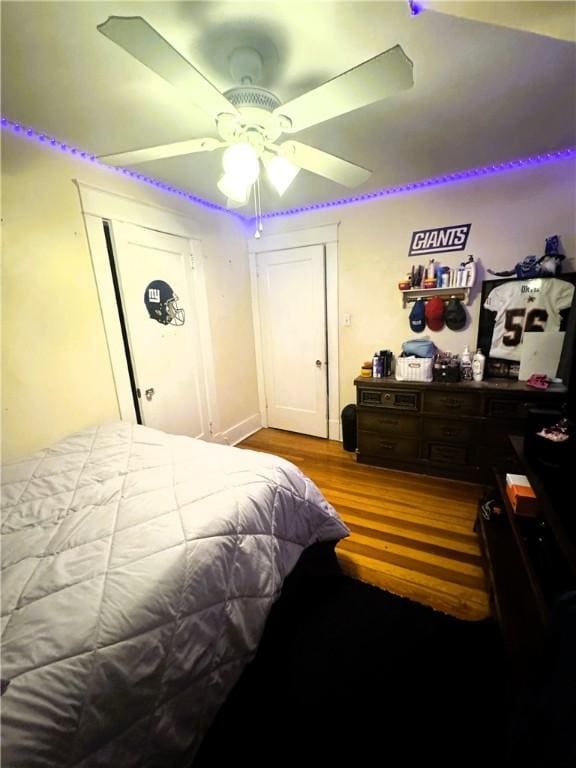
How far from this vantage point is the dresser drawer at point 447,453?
2500 millimetres

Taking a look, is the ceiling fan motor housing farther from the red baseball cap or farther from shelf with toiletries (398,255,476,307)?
the red baseball cap

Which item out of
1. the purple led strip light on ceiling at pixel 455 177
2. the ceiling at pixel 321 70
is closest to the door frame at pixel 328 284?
the purple led strip light on ceiling at pixel 455 177

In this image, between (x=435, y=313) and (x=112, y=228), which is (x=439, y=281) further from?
(x=112, y=228)

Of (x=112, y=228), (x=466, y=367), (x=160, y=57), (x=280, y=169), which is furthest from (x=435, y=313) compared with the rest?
(x=112, y=228)

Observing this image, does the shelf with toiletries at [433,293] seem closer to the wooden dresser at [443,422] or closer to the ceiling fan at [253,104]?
the wooden dresser at [443,422]

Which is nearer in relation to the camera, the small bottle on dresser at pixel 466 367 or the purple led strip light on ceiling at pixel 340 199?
the purple led strip light on ceiling at pixel 340 199

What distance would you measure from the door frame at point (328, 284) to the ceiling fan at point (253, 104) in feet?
5.22

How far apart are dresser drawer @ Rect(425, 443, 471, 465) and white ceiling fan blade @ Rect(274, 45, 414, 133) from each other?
2.35m

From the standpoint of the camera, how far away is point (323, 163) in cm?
140

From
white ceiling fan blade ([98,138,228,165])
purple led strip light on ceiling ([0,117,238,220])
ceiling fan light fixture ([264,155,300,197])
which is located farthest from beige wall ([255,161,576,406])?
white ceiling fan blade ([98,138,228,165])

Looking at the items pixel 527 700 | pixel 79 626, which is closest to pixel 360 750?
pixel 527 700

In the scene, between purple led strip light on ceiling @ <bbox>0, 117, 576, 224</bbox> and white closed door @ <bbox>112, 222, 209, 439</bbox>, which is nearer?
purple led strip light on ceiling @ <bbox>0, 117, 576, 224</bbox>

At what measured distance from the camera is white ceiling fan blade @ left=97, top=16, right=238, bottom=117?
75 cm

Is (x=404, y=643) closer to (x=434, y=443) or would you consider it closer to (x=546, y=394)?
(x=434, y=443)
